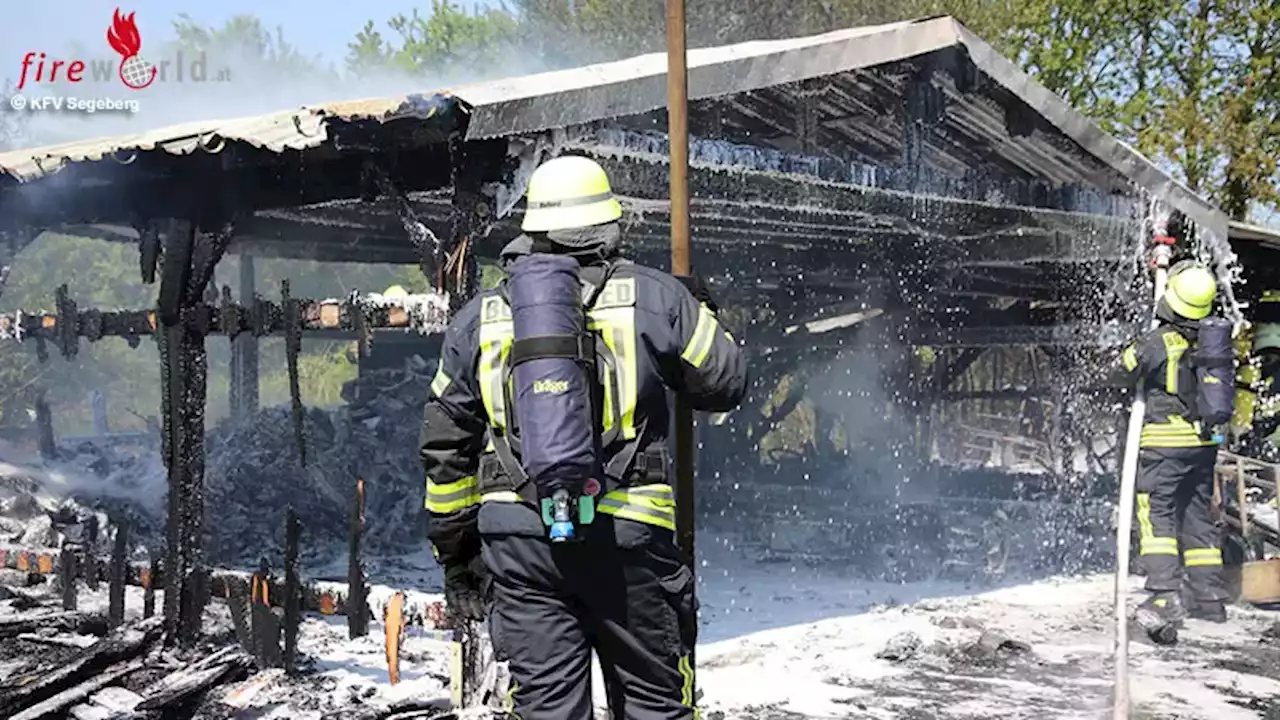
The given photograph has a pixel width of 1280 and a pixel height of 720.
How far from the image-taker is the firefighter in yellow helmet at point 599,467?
3.21 meters

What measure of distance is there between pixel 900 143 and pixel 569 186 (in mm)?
5465

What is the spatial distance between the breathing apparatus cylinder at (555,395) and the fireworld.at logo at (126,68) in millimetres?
30457

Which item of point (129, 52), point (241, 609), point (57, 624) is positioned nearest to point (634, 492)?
point (241, 609)

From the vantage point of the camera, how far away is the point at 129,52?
3356 cm

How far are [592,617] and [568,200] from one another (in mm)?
1270

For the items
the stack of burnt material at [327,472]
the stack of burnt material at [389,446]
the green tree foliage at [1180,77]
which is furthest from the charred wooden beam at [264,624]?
the green tree foliage at [1180,77]

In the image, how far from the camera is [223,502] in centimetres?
1152

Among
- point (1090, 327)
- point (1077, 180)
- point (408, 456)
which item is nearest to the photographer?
point (1077, 180)

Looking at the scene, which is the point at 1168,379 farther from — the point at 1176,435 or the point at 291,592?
the point at 291,592

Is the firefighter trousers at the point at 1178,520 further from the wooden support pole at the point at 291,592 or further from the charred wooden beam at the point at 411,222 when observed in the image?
the wooden support pole at the point at 291,592

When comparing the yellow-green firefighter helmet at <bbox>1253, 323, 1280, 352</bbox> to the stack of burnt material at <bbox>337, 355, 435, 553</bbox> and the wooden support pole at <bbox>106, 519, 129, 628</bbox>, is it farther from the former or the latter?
the wooden support pole at <bbox>106, 519, 129, 628</bbox>

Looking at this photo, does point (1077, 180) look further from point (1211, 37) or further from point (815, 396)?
point (1211, 37)

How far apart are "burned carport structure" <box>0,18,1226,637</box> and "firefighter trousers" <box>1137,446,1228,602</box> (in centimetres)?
181

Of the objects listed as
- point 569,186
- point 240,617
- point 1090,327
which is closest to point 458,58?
point 1090,327
